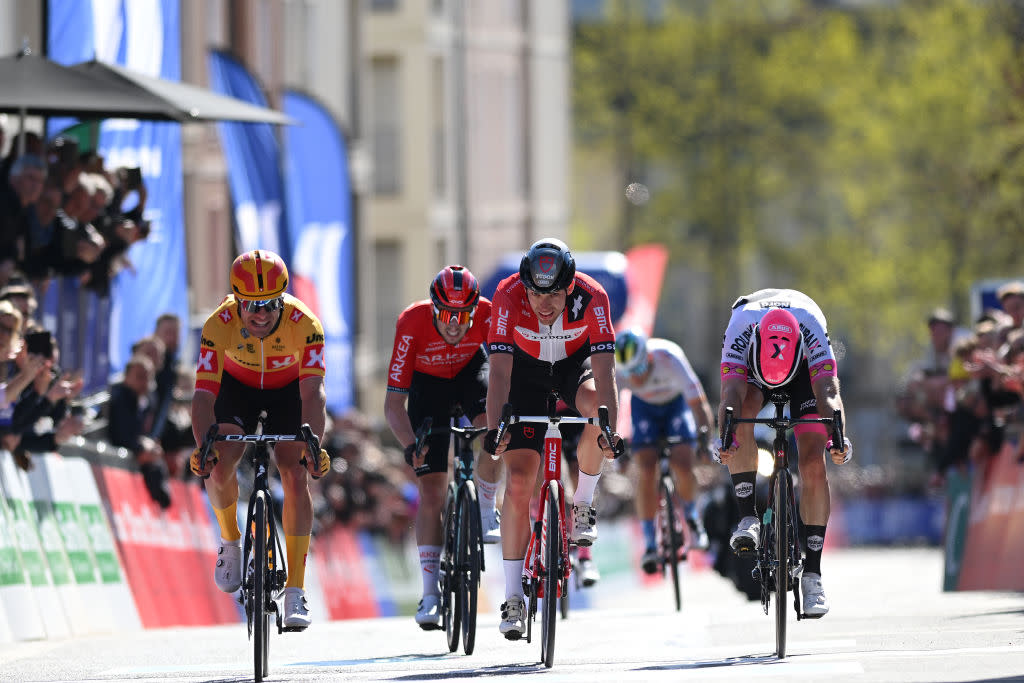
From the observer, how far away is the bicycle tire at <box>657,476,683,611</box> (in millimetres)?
16844

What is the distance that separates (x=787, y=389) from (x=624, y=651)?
63.6 inches

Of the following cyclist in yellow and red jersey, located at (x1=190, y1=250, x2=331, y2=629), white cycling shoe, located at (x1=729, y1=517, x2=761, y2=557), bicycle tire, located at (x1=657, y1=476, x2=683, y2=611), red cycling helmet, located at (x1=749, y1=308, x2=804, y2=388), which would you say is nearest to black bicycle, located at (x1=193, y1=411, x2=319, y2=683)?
cyclist in yellow and red jersey, located at (x1=190, y1=250, x2=331, y2=629)

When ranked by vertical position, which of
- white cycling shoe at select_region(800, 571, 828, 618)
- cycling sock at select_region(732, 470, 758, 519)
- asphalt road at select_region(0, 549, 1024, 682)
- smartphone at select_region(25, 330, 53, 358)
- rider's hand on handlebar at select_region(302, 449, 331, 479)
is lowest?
asphalt road at select_region(0, 549, 1024, 682)

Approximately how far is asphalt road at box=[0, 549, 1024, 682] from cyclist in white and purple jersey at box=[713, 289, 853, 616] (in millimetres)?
581

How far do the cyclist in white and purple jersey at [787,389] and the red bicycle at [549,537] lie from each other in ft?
2.72

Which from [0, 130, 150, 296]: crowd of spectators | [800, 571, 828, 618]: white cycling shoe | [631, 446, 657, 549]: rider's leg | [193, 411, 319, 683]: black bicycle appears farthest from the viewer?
[631, 446, 657, 549]: rider's leg

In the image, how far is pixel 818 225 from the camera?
6366 centimetres

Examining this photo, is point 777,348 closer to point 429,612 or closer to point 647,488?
point 429,612

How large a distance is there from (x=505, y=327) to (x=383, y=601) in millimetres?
13200

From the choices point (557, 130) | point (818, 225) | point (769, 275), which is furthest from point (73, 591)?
point (769, 275)

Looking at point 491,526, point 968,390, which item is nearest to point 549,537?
point 491,526

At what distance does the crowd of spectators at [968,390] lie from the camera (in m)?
18.9

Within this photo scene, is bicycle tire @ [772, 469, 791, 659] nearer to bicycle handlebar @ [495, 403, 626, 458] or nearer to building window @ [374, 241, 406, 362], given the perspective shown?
bicycle handlebar @ [495, 403, 626, 458]

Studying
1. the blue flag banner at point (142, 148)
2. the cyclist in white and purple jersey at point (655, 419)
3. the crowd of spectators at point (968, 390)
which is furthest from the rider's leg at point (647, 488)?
the blue flag banner at point (142, 148)
